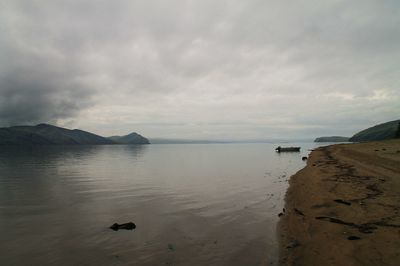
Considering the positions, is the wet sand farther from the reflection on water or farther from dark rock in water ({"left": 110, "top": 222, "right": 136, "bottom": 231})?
dark rock in water ({"left": 110, "top": 222, "right": 136, "bottom": 231})

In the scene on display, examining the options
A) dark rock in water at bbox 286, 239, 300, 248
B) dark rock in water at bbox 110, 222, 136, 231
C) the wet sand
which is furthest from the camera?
dark rock in water at bbox 110, 222, 136, 231

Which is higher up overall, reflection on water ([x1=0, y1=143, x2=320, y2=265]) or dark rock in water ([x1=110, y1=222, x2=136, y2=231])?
dark rock in water ([x1=110, y1=222, x2=136, y2=231])

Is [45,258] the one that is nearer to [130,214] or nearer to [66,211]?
[130,214]

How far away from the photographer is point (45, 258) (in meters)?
13.9

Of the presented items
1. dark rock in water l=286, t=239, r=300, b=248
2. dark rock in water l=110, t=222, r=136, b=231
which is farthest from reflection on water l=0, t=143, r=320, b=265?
dark rock in water l=286, t=239, r=300, b=248

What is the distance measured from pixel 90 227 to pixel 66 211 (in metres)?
6.20

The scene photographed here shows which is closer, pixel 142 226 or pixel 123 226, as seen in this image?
pixel 123 226

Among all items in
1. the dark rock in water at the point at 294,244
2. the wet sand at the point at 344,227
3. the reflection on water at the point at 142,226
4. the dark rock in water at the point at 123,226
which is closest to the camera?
the wet sand at the point at 344,227

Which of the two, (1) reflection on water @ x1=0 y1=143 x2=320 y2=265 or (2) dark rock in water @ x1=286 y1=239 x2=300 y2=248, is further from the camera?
(2) dark rock in water @ x1=286 y1=239 x2=300 y2=248

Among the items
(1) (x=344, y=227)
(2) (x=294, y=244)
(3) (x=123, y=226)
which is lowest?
(3) (x=123, y=226)

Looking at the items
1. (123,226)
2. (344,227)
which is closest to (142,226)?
(123,226)

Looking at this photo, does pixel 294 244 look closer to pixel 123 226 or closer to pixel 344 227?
pixel 344 227

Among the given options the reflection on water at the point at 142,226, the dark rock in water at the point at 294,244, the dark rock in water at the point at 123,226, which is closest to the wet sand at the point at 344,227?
the dark rock in water at the point at 294,244

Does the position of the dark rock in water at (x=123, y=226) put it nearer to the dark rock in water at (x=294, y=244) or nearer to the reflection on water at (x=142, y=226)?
the reflection on water at (x=142, y=226)
